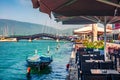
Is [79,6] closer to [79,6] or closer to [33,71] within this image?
[79,6]

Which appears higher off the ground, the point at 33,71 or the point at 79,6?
the point at 79,6

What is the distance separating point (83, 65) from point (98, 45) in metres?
12.7

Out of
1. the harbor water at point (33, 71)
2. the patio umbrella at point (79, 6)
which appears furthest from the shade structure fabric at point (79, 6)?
the harbor water at point (33, 71)

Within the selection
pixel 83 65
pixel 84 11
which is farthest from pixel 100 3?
pixel 83 65

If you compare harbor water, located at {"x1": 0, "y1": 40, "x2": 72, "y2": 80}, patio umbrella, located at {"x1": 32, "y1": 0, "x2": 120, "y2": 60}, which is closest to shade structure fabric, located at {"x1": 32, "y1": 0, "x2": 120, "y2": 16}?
patio umbrella, located at {"x1": 32, "y1": 0, "x2": 120, "y2": 60}

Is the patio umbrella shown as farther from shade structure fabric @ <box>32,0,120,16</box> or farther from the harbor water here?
the harbor water

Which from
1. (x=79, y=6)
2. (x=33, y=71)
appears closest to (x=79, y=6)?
(x=79, y=6)

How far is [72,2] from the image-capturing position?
16.5 feet

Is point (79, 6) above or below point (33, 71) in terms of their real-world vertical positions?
above

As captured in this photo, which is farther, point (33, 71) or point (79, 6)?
point (33, 71)

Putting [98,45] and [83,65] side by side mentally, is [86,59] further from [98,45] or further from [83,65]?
[98,45]

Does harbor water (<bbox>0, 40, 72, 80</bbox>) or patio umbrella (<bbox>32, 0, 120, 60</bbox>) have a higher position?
patio umbrella (<bbox>32, 0, 120, 60</bbox>)

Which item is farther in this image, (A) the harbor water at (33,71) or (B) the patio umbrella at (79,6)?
(A) the harbor water at (33,71)

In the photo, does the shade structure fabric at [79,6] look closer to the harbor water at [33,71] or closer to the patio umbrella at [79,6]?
the patio umbrella at [79,6]
